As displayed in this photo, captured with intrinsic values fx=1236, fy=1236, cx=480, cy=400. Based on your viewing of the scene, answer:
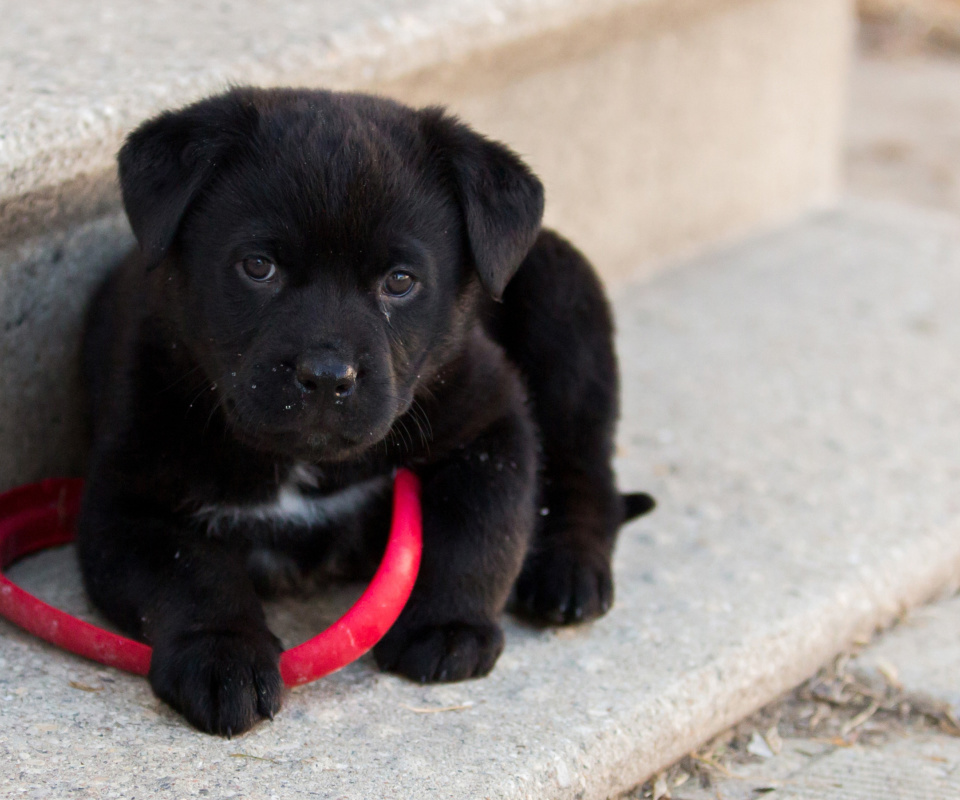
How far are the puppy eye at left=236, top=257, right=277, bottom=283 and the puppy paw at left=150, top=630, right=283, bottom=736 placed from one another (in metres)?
0.68

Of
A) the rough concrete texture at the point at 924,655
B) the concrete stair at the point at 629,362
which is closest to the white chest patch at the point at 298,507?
the concrete stair at the point at 629,362

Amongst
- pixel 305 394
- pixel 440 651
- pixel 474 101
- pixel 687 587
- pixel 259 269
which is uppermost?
pixel 259 269

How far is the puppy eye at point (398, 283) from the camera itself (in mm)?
2428

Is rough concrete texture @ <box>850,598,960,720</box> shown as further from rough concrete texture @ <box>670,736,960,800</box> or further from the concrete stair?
rough concrete texture @ <box>670,736,960,800</box>

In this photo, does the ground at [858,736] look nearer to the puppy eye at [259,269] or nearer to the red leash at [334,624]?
the red leash at [334,624]

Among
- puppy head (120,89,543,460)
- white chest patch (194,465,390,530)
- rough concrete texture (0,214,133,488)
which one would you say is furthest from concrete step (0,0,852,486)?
white chest patch (194,465,390,530)

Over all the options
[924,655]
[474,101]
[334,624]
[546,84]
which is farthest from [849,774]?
[546,84]

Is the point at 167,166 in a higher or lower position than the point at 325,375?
higher

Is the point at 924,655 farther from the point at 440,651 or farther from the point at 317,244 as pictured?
the point at 317,244

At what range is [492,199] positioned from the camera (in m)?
2.55

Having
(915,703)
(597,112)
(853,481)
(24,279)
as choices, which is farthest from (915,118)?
(24,279)

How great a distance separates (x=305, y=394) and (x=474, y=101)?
85.0 inches

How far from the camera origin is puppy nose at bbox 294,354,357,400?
221cm

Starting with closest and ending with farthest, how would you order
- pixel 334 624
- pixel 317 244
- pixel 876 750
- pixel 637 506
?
pixel 317 244
pixel 334 624
pixel 876 750
pixel 637 506
